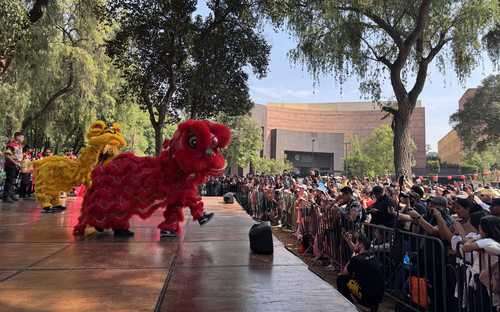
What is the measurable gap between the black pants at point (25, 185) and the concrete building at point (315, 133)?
6037 centimetres

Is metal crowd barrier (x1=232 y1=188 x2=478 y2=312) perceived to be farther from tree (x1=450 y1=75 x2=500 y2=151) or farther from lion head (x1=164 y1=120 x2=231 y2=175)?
tree (x1=450 y1=75 x2=500 y2=151)

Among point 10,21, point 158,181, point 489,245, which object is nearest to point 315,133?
point 10,21

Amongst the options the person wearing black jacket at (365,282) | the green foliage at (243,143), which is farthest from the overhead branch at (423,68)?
the green foliage at (243,143)

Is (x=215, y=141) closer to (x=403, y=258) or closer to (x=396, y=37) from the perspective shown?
(x=403, y=258)

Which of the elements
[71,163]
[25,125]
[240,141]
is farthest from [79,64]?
[240,141]

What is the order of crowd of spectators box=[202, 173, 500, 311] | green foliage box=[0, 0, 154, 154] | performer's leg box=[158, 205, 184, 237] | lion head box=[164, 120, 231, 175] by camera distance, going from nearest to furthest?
1. crowd of spectators box=[202, 173, 500, 311]
2. lion head box=[164, 120, 231, 175]
3. performer's leg box=[158, 205, 184, 237]
4. green foliage box=[0, 0, 154, 154]

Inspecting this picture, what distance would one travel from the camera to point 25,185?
14.8 meters

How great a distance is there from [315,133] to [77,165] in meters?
74.3

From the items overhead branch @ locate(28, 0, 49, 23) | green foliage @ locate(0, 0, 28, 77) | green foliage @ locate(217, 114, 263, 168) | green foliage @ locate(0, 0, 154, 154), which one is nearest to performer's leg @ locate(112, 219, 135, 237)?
green foliage @ locate(0, 0, 28, 77)

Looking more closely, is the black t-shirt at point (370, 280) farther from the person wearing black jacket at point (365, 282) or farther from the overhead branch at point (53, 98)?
the overhead branch at point (53, 98)

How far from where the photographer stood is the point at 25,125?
66.3ft

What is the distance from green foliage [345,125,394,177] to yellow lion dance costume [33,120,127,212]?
5784 cm

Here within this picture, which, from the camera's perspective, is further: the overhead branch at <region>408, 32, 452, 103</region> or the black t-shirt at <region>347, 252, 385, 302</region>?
the overhead branch at <region>408, 32, 452, 103</region>

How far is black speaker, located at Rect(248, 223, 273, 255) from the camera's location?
5.52m
